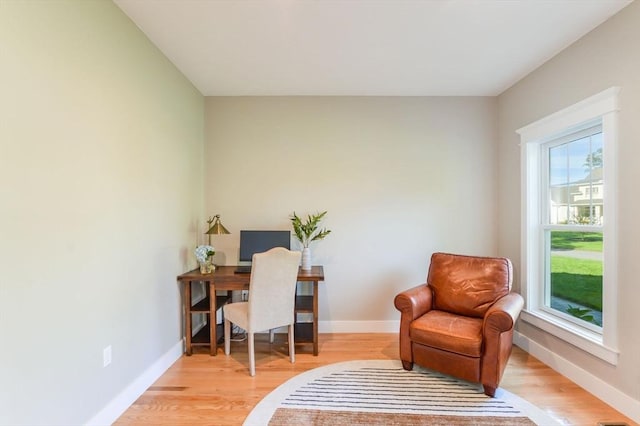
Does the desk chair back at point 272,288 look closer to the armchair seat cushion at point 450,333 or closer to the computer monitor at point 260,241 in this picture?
the computer monitor at point 260,241

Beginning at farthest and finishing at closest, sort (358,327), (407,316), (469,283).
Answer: (358,327), (469,283), (407,316)

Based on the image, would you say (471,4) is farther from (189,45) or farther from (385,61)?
(189,45)

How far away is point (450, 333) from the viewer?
2279 mm

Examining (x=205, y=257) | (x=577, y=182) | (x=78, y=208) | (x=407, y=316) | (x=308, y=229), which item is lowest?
(x=407, y=316)

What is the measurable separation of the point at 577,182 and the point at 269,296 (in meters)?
2.80

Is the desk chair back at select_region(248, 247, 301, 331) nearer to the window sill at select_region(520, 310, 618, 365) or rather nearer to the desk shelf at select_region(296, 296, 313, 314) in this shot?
the desk shelf at select_region(296, 296, 313, 314)

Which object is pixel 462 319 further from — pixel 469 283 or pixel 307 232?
pixel 307 232

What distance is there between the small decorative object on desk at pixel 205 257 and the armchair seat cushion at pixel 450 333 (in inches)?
76.5

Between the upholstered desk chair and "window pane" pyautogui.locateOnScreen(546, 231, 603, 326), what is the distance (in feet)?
7.74

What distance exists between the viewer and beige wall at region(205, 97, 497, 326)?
342 centimetres

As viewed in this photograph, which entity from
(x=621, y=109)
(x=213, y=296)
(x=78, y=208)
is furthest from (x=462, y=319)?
(x=78, y=208)

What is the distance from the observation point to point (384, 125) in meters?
3.43

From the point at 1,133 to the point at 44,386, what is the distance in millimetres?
1181

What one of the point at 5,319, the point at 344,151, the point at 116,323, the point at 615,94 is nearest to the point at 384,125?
the point at 344,151
